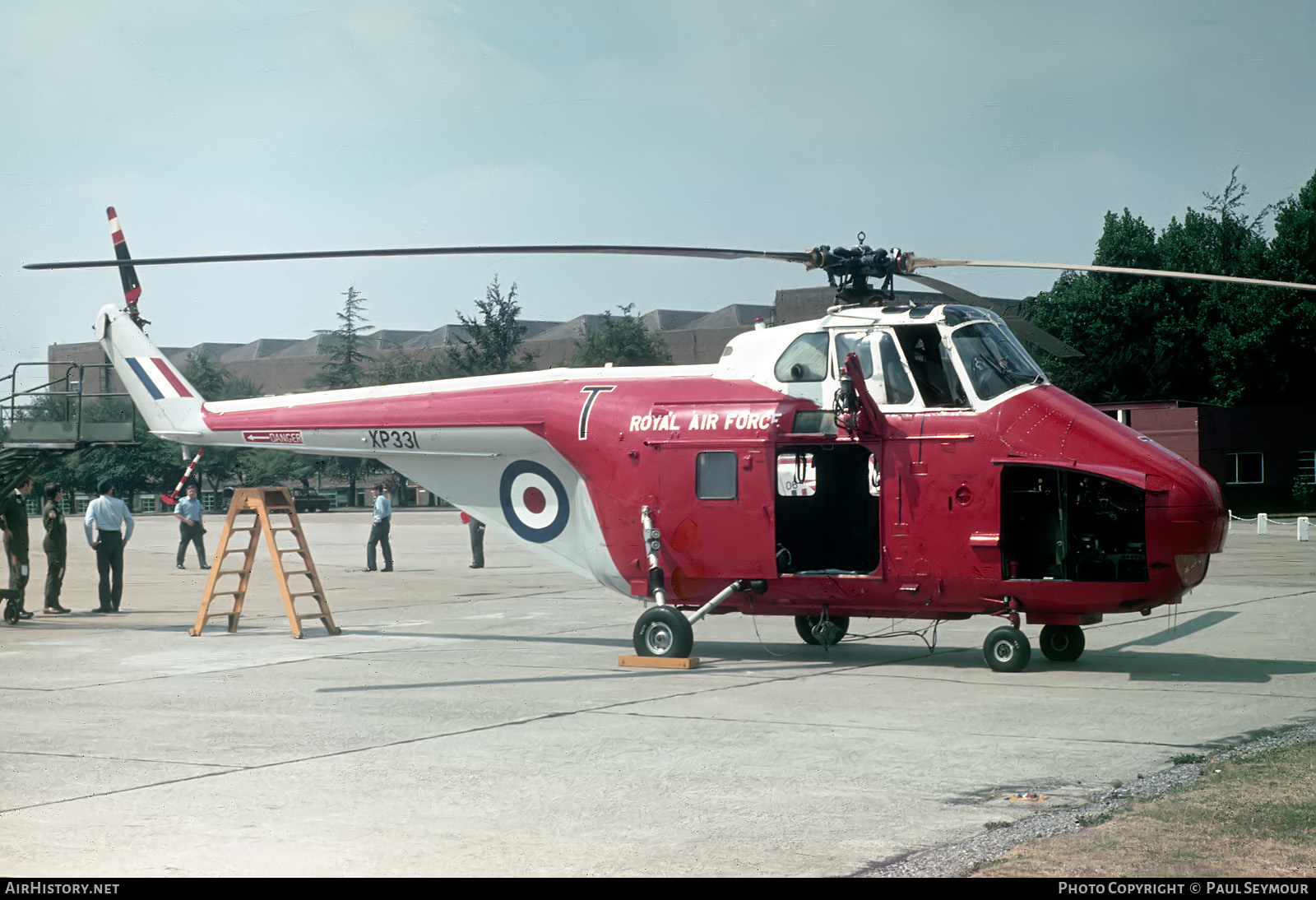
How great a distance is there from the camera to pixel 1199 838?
18.7ft

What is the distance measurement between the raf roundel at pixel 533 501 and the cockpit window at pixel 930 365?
3.99 meters

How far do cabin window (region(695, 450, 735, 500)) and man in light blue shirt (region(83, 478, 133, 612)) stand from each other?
982 centimetres

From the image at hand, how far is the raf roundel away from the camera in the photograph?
13445mm

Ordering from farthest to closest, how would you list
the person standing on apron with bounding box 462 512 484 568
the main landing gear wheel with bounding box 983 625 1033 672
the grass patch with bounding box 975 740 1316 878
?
1. the person standing on apron with bounding box 462 512 484 568
2. the main landing gear wheel with bounding box 983 625 1033 672
3. the grass patch with bounding box 975 740 1316 878

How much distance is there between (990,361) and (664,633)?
4028 mm

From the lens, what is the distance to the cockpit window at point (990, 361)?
37.4ft

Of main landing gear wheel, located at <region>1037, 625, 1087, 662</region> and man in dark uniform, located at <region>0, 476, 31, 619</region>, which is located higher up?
man in dark uniform, located at <region>0, 476, 31, 619</region>

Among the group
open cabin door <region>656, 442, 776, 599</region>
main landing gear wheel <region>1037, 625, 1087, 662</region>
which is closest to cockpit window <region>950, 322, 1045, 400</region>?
open cabin door <region>656, 442, 776, 599</region>

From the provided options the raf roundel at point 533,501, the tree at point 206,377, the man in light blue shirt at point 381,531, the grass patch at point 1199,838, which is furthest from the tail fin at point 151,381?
the tree at point 206,377

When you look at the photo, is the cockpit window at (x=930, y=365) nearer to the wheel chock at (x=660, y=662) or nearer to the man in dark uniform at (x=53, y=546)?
the wheel chock at (x=660, y=662)

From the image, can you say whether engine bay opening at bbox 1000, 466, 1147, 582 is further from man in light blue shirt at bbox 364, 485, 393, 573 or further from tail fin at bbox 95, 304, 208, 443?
man in light blue shirt at bbox 364, 485, 393, 573
